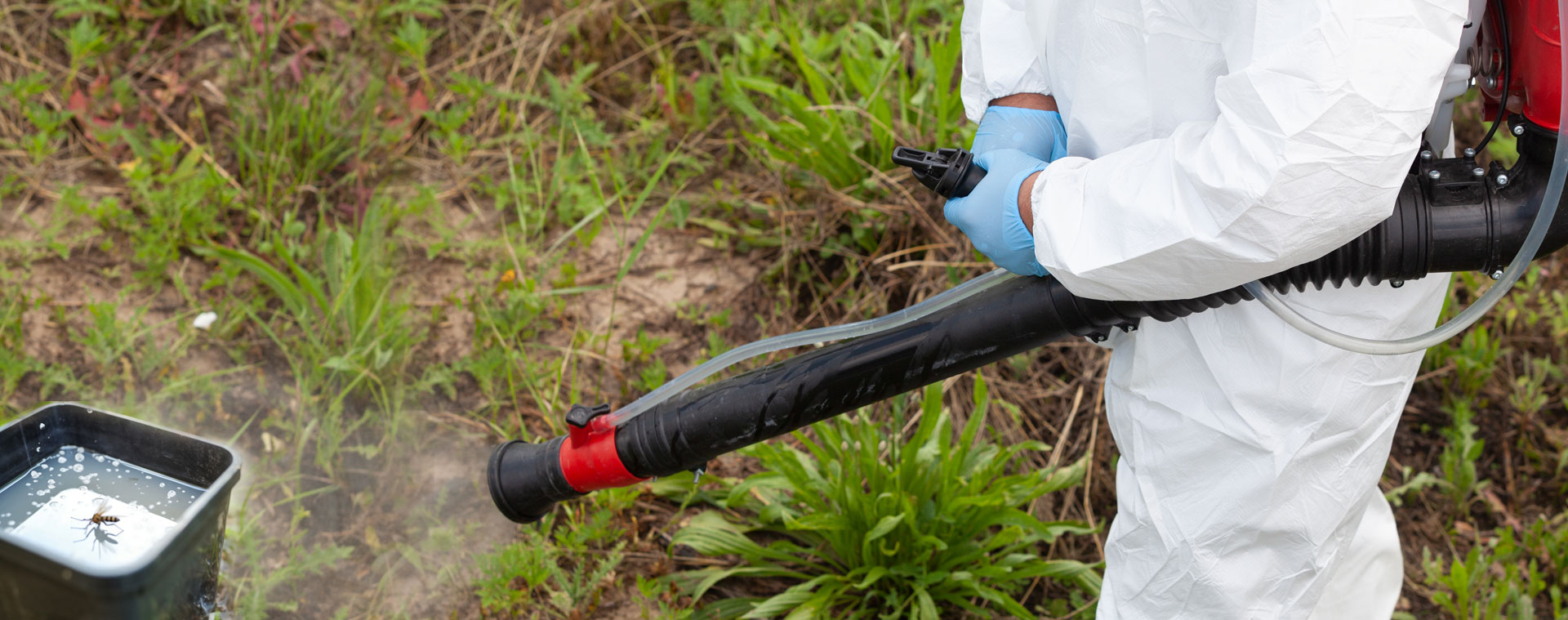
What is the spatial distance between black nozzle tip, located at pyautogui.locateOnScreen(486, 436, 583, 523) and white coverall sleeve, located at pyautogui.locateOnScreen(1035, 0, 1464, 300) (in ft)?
2.95

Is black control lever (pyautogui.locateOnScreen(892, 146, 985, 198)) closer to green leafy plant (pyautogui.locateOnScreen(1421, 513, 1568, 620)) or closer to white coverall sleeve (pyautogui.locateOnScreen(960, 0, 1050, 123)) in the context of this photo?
white coverall sleeve (pyautogui.locateOnScreen(960, 0, 1050, 123))

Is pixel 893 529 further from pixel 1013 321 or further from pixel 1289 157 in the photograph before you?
pixel 1289 157

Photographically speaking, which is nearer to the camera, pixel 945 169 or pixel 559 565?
pixel 945 169

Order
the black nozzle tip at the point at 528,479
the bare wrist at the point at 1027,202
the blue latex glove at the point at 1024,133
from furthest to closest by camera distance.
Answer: the black nozzle tip at the point at 528,479, the blue latex glove at the point at 1024,133, the bare wrist at the point at 1027,202

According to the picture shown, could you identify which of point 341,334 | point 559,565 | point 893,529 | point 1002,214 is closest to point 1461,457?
point 893,529

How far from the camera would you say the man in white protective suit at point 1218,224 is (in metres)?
1.01

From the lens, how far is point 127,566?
94cm

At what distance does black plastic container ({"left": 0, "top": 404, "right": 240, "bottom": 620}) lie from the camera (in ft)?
3.12

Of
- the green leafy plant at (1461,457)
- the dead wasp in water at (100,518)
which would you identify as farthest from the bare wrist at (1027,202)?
the green leafy plant at (1461,457)

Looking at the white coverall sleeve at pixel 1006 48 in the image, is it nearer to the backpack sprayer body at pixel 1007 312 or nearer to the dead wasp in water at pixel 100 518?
the backpack sprayer body at pixel 1007 312

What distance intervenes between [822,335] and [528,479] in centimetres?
53

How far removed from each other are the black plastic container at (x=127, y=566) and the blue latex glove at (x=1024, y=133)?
1.05m

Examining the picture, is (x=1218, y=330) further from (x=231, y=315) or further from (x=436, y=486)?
(x=231, y=315)

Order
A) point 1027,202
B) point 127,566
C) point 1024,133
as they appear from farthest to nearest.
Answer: point 1024,133, point 1027,202, point 127,566
